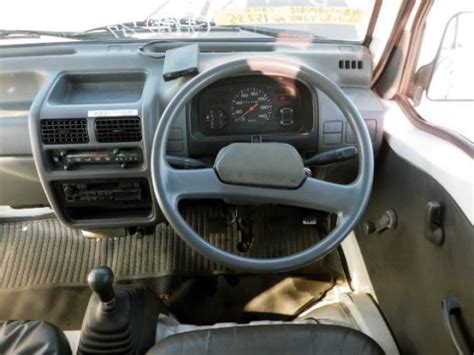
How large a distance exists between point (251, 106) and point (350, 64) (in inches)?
13.4

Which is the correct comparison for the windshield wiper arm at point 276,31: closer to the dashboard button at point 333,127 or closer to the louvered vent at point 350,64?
the louvered vent at point 350,64

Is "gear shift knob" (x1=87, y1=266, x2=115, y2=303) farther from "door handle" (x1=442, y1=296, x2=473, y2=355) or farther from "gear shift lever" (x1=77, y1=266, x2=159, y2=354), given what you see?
"door handle" (x1=442, y1=296, x2=473, y2=355)

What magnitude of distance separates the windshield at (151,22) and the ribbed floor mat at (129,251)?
2.41ft

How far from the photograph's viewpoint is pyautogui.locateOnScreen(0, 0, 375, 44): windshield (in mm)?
1523

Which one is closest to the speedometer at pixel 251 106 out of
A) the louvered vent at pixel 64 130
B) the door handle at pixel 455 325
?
the louvered vent at pixel 64 130

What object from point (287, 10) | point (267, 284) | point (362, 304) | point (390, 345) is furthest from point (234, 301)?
point (287, 10)

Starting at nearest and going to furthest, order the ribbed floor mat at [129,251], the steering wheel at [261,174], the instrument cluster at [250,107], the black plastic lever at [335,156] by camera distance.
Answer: the steering wheel at [261,174] → the black plastic lever at [335,156] → the instrument cluster at [250,107] → the ribbed floor mat at [129,251]

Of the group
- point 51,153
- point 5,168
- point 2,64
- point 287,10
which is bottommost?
point 5,168

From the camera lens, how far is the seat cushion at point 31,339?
118 cm

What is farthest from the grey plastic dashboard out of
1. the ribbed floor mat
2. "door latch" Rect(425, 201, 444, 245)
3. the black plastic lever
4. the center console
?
the ribbed floor mat

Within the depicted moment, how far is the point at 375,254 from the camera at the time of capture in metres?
1.69

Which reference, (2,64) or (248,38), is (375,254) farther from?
(2,64)

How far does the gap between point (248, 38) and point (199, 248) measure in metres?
0.75

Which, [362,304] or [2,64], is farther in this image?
[362,304]
